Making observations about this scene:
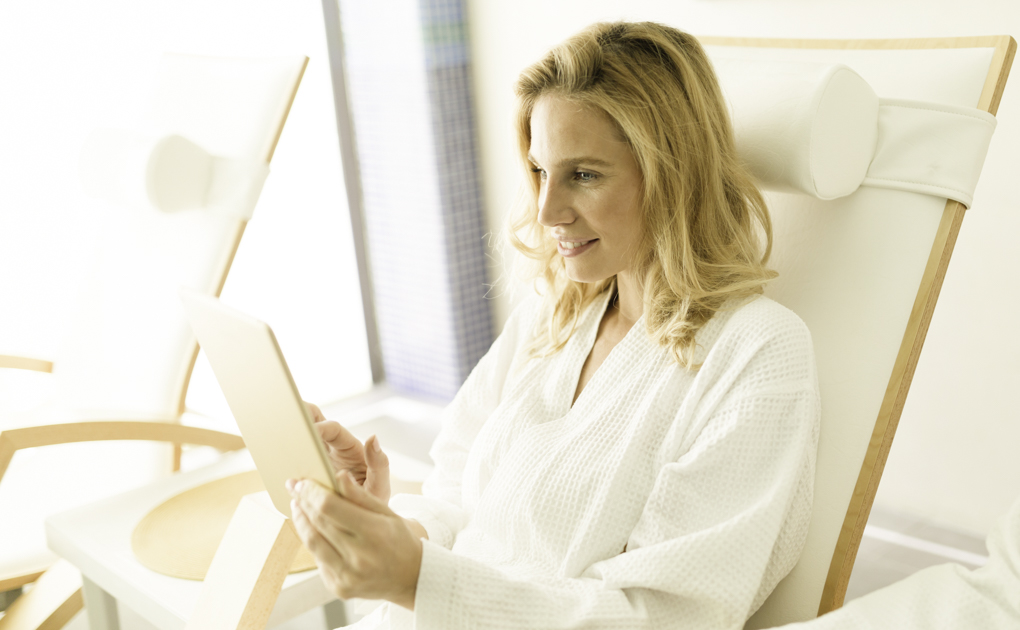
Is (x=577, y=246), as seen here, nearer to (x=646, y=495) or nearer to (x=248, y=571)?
(x=646, y=495)

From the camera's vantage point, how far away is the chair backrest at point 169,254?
1.89 metres

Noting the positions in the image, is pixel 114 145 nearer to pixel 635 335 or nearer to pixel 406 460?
pixel 406 460

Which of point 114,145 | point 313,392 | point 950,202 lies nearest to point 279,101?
point 114,145

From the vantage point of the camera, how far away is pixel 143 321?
2010 mm

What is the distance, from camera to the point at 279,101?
190 cm

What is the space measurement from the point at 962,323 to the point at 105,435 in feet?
6.74

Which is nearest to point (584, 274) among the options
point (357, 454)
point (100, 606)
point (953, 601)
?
point (357, 454)

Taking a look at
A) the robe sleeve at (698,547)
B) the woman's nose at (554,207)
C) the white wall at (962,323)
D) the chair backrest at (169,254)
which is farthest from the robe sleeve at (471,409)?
the white wall at (962,323)

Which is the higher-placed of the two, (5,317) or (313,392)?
(5,317)

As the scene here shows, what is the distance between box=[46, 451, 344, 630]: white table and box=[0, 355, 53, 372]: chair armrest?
0.62m

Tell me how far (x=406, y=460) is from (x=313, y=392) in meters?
1.92

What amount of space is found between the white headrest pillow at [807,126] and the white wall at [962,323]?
117 centimetres

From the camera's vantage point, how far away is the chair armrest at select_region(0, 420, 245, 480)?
5.22 feet

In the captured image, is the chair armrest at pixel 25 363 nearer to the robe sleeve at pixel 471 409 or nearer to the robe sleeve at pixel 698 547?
the robe sleeve at pixel 471 409
